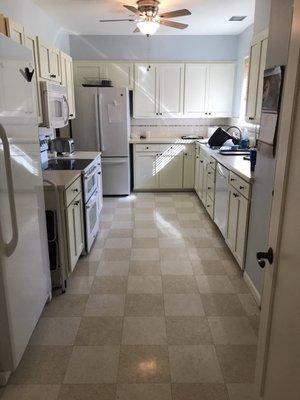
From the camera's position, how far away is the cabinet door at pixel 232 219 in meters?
2.91

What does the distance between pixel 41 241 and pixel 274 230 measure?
1.54 meters

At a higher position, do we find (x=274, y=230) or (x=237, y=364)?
(x=274, y=230)

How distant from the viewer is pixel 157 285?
269 centimetres

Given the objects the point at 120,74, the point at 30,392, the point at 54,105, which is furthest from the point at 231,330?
the point at 120,74

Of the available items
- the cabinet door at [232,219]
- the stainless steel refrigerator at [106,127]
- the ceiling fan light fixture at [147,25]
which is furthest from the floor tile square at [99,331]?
the stainless steel refrigerator at [106,127]

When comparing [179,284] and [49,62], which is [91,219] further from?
[49,62]

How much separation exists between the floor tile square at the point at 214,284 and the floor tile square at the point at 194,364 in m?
0.67

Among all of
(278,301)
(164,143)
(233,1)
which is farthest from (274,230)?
(164,143)

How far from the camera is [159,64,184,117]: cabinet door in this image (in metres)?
5.30

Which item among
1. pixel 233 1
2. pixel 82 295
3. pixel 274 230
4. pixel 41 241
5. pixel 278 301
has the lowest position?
pixel 82 295

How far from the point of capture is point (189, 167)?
5445 millimetres

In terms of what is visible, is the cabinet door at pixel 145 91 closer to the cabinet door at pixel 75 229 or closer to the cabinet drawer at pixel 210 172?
the cabinet drawer at pixel 210 172

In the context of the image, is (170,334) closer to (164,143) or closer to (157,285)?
(157,285)

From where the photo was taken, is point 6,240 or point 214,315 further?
point 214,315
